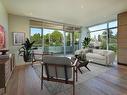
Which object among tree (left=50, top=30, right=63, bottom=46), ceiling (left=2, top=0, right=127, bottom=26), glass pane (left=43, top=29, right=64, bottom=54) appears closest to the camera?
ceiling (left=2, top=0, right=127, bottom=26)

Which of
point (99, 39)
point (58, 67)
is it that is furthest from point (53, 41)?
point (58, 67)

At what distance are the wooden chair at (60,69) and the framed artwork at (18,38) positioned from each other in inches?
144

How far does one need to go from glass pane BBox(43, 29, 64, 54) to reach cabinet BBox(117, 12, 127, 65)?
13.8 feet

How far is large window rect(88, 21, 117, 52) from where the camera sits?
716 centimetres

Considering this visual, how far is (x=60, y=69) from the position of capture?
2670 mm

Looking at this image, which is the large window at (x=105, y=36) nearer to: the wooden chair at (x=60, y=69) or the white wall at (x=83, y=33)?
the white wall at (x=83, y=33)

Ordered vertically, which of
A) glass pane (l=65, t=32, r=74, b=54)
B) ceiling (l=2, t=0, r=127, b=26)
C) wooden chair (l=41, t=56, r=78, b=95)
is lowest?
wooden chair (l=41, t=56, r=78, b=95)

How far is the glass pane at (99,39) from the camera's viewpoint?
7.91 m

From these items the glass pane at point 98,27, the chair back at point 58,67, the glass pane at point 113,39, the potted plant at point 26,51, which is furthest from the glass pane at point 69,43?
the chair back at point 58,67

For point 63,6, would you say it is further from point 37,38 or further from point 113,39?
point 113,39

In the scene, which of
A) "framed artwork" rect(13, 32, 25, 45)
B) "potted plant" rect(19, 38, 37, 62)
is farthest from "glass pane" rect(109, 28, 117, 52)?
"framed artwork" rect(13, 32, 25, 45)

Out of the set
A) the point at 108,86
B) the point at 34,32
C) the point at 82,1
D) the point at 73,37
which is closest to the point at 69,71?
the point at 108,86

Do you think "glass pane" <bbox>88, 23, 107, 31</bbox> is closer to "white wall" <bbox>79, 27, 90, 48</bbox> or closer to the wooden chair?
"white wall" <bbox>79, 27, 90, 48</bbox>

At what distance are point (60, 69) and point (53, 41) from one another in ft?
17.7
